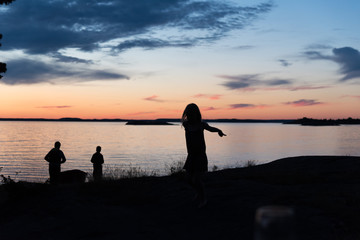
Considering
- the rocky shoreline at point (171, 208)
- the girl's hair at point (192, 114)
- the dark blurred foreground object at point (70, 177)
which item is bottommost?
the dark blurred foreground object at point (70, 177)

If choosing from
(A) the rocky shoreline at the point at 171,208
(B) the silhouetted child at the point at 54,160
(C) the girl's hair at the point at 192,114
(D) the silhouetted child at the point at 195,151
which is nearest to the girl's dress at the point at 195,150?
(D) the silhouetted child at the point at 195,151

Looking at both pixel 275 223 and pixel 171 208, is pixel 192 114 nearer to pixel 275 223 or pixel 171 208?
pixel 171 208

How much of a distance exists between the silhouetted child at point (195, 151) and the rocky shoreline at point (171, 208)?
1.71 ft

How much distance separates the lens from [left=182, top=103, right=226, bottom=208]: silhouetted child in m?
8.30

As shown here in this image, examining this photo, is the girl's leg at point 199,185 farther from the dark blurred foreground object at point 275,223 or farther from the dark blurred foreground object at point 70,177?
the dark blurred foreground object at point 70,177

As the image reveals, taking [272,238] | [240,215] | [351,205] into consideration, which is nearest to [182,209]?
[240,215]

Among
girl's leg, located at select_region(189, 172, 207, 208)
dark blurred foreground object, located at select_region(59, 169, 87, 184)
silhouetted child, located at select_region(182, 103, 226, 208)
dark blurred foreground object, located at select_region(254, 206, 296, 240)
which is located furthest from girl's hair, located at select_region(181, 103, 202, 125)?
dark blurred foreground object, located at select_region(59, 169, 87, 184)

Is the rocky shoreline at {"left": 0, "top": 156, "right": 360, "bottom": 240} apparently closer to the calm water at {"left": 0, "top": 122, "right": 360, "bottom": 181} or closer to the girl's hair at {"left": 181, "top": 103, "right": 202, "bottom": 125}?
the girl's hair at {"left": 181, "top": 103, "right": 202, "bottom": 125}

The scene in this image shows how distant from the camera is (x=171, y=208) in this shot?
335 inches

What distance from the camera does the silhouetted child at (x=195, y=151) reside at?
27.2ft

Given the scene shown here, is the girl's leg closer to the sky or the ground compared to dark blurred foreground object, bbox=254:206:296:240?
closer to the ground

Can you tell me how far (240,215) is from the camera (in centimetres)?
752

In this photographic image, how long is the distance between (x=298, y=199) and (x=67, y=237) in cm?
504

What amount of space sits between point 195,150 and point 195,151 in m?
0.02
